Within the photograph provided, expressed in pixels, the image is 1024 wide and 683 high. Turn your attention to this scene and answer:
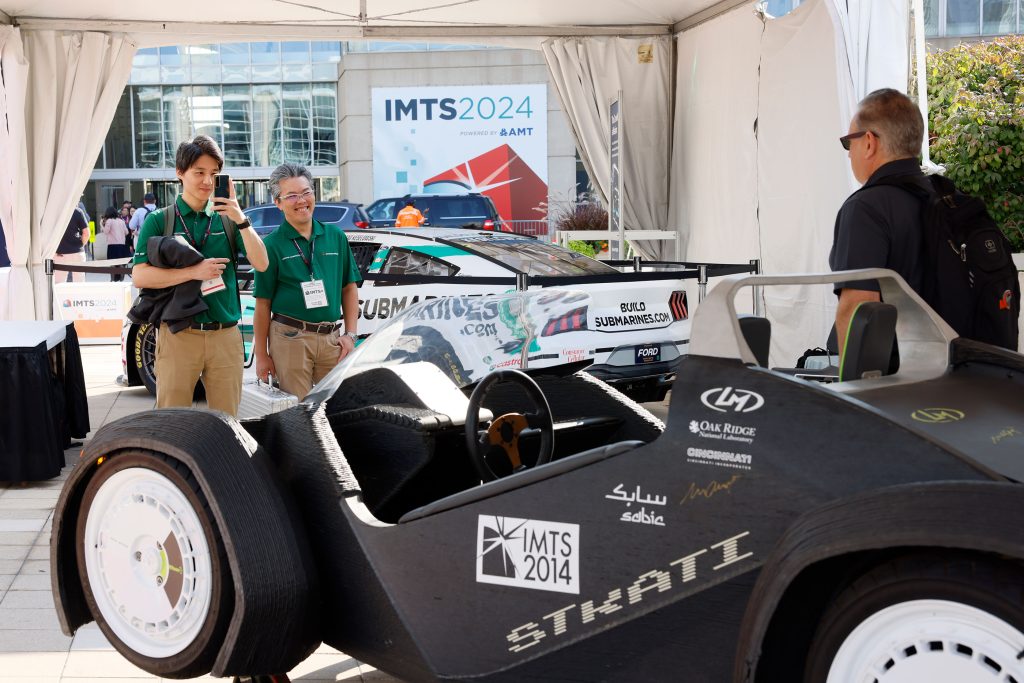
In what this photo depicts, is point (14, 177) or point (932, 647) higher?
point (14, 177)

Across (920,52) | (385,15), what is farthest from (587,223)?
(920,52)

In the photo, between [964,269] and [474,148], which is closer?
[964,269]

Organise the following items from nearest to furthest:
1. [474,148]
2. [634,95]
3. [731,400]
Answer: [731,400], [634,95], [474,148]

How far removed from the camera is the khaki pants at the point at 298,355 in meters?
5.16

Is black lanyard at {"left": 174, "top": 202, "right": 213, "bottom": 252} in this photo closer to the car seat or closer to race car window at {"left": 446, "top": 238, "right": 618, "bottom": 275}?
the car seat

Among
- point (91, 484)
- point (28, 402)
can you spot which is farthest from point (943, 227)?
point (28, 402)

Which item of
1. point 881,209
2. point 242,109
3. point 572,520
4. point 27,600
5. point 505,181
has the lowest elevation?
point 27,600

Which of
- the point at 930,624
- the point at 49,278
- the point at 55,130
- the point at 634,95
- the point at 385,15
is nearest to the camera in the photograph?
the point at 930,624

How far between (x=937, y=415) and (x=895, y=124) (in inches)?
57.4

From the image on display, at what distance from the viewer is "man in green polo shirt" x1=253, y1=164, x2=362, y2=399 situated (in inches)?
203

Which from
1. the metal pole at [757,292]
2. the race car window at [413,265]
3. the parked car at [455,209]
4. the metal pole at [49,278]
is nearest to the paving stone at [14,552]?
the race car window at [413,265]

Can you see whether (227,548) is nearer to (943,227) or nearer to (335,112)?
(943,227)

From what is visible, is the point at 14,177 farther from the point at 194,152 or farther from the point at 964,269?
the point at 964,269

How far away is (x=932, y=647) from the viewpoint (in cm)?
195
